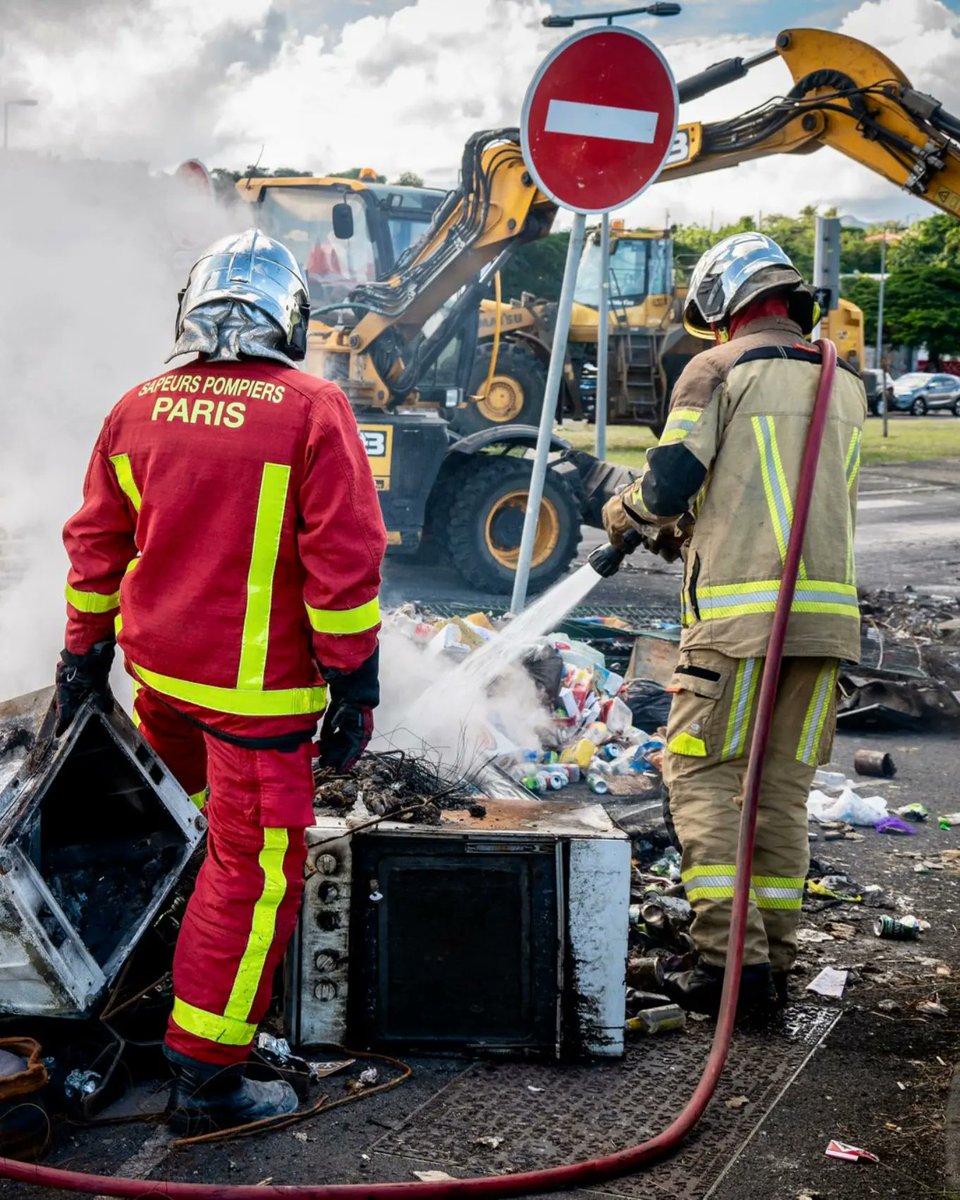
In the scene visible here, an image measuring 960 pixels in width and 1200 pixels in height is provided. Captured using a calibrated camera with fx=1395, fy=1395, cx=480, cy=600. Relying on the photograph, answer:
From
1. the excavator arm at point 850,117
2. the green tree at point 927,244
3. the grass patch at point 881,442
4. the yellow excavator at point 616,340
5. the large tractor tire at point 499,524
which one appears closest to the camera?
the excavator arm at point 850,117

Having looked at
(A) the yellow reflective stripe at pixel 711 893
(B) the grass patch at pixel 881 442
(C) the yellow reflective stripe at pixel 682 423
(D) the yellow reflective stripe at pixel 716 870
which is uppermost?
(C) the yellow reflective stripe at pixel 682 423

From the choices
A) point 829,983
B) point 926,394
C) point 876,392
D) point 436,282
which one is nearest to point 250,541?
point 829,983

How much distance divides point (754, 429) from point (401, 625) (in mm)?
3396

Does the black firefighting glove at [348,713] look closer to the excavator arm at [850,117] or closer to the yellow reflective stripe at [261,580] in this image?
the yellow reflective stripe at [261,580]

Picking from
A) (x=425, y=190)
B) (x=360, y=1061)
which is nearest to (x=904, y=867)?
(x=360, y=1061)

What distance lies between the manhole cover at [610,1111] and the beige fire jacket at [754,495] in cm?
99

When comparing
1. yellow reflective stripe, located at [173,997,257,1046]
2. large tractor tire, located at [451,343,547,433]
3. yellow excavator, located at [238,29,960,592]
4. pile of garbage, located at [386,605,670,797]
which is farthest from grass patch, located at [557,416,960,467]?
yellow reflective stripe, located at [173,997,257,1046]

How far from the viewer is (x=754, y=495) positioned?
3621 mm

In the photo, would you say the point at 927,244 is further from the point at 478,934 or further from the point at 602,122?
the point at 478,934

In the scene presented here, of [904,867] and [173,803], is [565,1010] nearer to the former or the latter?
[173,803]

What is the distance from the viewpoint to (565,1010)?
331 cm

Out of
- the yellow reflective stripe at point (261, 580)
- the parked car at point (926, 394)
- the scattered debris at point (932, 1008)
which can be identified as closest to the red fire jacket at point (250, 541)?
the yellow reflective stripe at point (261, 580)

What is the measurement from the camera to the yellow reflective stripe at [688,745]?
362cm

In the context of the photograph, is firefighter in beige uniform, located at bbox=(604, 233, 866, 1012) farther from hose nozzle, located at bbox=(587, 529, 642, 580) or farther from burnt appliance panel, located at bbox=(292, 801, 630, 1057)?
A: burnt appliance panel, located at bbox=(292, 801, 630, 1057)
